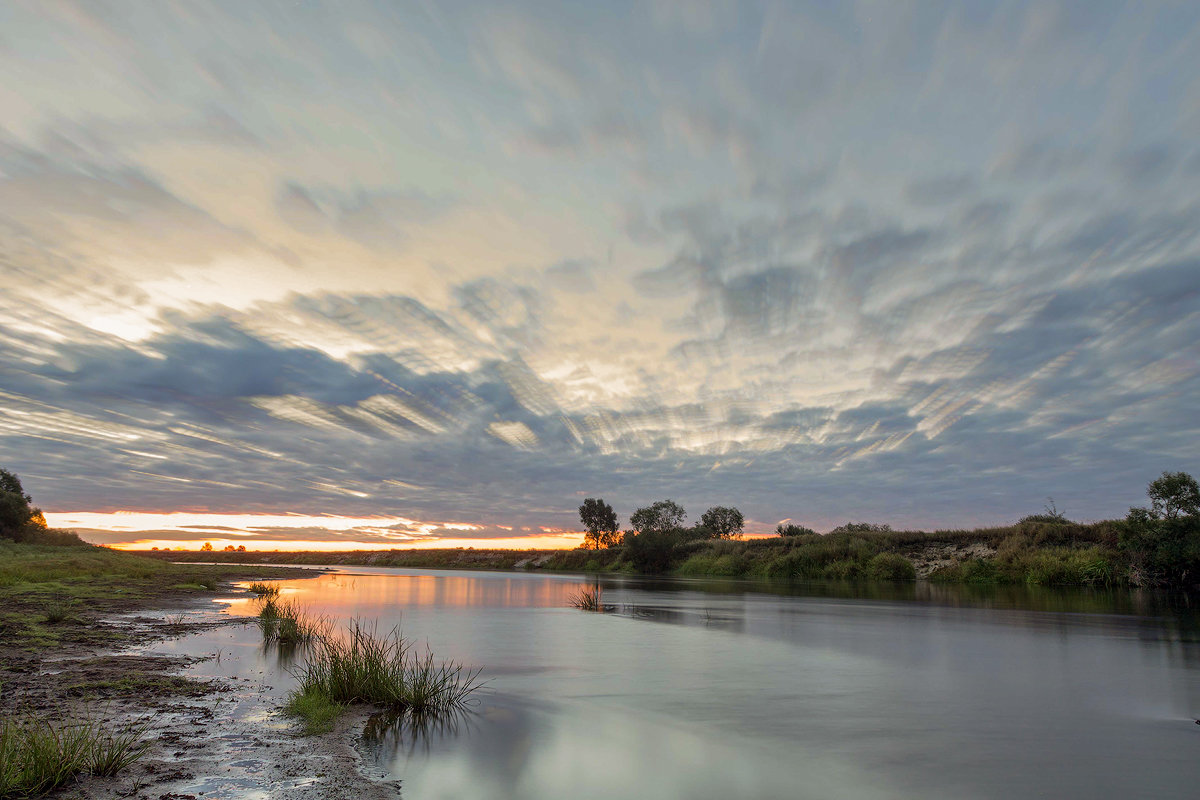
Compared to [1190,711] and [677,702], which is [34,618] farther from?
[1190,711]

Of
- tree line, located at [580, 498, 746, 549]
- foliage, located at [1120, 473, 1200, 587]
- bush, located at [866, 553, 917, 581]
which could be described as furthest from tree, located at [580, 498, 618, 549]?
foliage, located at [1120, 473, 1200, 587]

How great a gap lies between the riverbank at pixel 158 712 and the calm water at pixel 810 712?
0.85m

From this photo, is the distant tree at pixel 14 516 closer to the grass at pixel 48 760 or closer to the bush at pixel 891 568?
the grass at pixel 48 760

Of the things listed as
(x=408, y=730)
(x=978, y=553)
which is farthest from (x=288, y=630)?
(x=978, y=553)

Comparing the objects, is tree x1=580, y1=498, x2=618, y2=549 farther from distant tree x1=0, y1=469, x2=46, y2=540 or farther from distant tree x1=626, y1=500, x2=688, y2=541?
distant tree x1=0, y1=469, x2=46, y2=540

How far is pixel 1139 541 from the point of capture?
35031mm

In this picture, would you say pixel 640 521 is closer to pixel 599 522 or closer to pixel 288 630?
pixel 599 522

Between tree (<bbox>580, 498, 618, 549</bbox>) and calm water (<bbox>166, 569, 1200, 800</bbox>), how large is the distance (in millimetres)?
105577

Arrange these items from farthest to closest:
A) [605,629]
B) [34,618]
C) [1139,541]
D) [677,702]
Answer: [1139,541] < [605,629] < [34,618] < [677,702]

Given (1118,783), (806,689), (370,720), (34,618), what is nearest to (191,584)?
(34,618)

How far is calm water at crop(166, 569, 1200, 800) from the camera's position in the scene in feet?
23.5

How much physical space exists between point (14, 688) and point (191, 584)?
31.8 meters

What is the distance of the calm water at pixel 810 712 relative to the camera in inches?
283

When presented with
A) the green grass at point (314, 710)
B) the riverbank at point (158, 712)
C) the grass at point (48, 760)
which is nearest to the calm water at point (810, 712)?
the green grass at point (314, 710)
